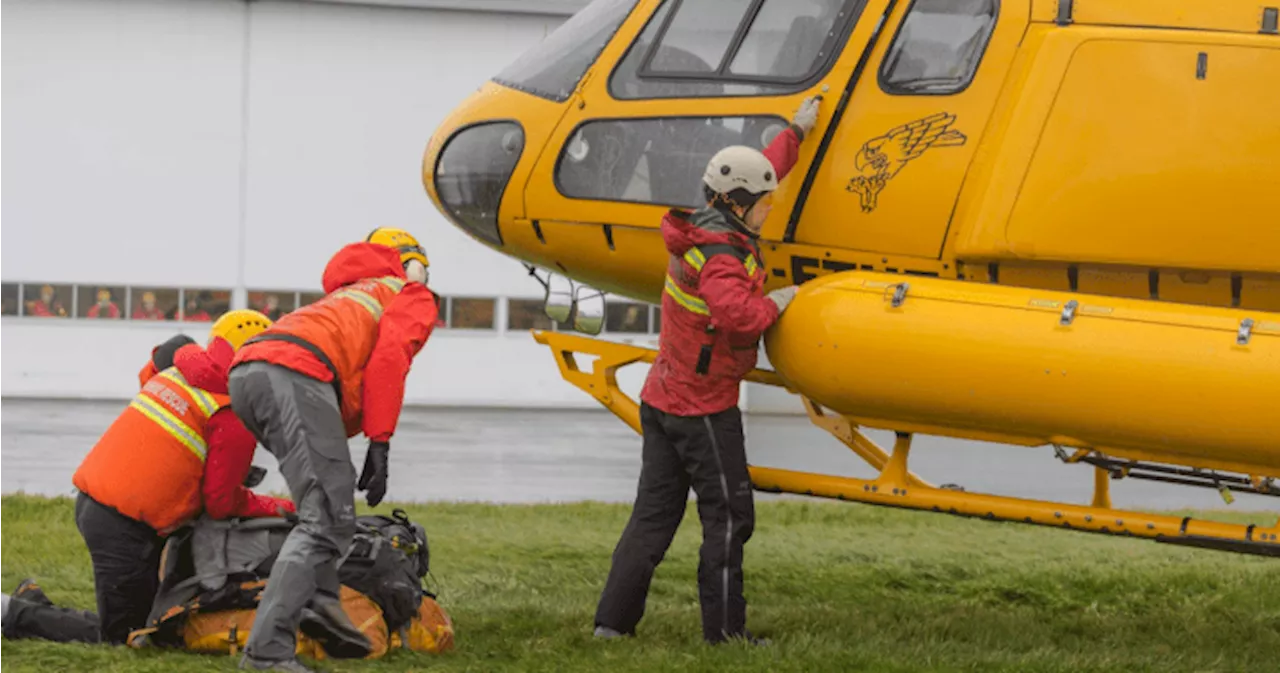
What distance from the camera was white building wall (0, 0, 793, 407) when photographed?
77.4ft

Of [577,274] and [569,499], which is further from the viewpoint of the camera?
[569,499]

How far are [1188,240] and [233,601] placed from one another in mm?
3669

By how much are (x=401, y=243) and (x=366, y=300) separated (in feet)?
1.70

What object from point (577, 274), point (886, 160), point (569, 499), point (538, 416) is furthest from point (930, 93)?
point (538, 416)

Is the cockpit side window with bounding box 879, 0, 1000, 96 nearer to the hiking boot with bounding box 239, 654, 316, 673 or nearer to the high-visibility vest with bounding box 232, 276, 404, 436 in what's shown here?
the high-visibility vest with bounding box 232, 276, 404, 436

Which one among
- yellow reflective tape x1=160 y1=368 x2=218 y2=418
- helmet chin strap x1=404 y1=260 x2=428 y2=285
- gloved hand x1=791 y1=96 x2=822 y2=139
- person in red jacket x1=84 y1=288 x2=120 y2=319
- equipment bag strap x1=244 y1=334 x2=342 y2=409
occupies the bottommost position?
person in red jacket x1=84 y1=288 x2=120 y2=319

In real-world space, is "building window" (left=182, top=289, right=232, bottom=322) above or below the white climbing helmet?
below

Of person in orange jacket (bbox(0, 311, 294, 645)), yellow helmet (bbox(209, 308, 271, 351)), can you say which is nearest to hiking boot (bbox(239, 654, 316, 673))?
person in orange jacket (bbox(0, 311, 294, 645))

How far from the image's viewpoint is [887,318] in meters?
5.98

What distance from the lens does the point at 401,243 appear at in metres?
6.52

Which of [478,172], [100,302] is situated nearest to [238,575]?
[478,172]

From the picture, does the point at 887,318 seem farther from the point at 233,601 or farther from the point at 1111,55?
the point at 233,601

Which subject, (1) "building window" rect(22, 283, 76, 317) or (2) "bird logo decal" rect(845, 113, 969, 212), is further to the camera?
(1) "building window" rect(22, 283, 76, 317)

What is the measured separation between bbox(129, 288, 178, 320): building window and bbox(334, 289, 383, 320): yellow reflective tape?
18.8 metres
